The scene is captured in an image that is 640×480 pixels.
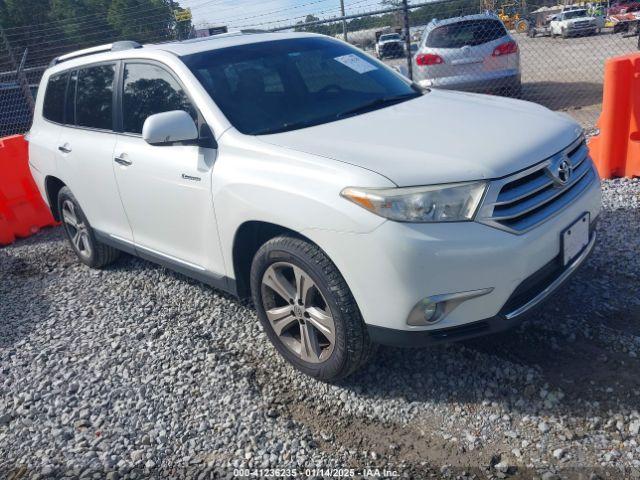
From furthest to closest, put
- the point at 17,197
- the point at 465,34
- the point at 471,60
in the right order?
the point at 465,34
the point at 471,60
the point at 17,197

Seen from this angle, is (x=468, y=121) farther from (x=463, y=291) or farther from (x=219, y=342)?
(x=219, y=342)

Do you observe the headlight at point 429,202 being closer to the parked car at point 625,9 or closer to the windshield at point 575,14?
the parked car at point 625,9

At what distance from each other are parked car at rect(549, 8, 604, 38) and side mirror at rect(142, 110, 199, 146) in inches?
1235

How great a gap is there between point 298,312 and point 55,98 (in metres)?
3.39

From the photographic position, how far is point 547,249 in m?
2.59

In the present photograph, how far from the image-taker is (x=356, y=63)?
3975 millimetres

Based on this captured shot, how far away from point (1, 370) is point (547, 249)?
3478mm

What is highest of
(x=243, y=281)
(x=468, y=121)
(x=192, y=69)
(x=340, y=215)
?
(x=192, y=69)

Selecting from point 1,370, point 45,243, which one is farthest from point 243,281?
point 45,243

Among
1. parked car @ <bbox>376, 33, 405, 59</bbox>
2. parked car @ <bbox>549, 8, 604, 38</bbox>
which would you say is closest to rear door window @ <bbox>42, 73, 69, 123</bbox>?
parked car @ <bbox>376, 33, 405, 59</bbox>

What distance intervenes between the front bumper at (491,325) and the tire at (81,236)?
315cm

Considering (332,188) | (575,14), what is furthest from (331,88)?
(575,14)

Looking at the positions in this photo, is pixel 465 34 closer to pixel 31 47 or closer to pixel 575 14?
pixel 31 47

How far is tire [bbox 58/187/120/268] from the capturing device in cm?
Answer: 481
